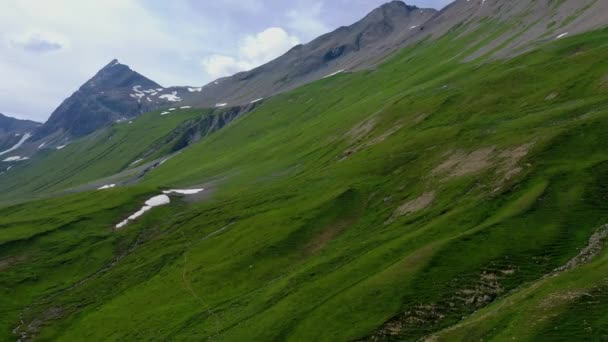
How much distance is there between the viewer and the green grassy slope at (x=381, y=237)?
4875 centimetres

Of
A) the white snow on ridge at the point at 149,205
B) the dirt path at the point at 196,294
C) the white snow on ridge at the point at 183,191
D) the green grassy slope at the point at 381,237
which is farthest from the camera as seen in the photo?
the white snow on ridge at the point at 183,191

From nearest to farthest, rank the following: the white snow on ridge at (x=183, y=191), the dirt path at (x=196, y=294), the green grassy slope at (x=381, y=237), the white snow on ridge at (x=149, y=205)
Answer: the green grassy slope at (x=381, y=237) < the dirt path at (x=196, y=294) < the white snow on ridge at (x=149, y=205) < the white snow on ridge at (x=183, y=191)

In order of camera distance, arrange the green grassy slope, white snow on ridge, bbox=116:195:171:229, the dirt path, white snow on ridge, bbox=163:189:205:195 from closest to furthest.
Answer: the green grassy slope → the dirt path → white snow on ridge, bbox=116:195:171:229 → white snow on ridge, bbox=163:189:205:195

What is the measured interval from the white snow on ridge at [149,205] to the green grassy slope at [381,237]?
360cm

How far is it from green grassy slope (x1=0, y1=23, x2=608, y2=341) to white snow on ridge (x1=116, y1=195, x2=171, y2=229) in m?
3.60

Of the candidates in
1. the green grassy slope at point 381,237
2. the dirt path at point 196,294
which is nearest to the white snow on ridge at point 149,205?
the green grassy slope at point 381,237

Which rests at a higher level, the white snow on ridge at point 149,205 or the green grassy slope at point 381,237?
the white snow on ridge at point 149,205

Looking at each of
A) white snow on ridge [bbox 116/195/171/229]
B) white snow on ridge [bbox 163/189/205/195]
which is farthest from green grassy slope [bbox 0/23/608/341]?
white snow on ridge [bbox 163/189/205/195]

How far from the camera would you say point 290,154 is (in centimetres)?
16488

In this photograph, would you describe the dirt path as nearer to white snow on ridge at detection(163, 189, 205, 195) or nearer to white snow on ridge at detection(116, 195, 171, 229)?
white snow on ridge at detection(116, 195, 171, 229)

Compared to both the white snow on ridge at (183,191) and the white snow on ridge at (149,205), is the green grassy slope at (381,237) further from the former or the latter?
the white snow on ridge at (183,191)

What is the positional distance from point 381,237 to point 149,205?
86920mm

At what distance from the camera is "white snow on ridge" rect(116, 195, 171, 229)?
130 m

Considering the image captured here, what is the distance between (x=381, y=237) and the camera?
68250 millimetres
